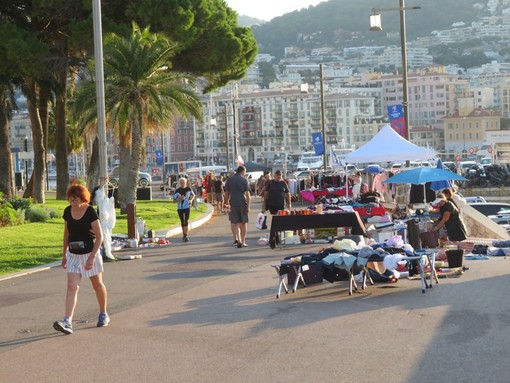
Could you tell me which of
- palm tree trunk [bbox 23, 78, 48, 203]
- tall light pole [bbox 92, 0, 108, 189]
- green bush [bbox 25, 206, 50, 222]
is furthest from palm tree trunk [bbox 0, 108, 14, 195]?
tall light pole [bbox 92, 0, 108, 189]

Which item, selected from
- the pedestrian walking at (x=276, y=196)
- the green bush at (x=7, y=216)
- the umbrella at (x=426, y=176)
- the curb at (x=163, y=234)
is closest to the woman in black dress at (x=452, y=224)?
the umbrella at (x=426, y=176)

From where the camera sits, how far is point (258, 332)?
36.8ft

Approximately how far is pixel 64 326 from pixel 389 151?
18.9 metres

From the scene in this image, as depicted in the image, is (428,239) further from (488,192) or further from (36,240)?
(488,192)

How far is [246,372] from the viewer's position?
910cm

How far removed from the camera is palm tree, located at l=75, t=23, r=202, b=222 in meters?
32.7

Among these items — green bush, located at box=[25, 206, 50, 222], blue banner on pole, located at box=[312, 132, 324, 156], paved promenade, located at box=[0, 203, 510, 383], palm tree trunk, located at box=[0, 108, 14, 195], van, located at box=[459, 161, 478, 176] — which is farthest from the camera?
van, located at box=[459, 161, 478, 176]

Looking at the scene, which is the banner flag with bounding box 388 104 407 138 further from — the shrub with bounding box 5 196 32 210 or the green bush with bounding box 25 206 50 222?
the shrub with bounding box 5 196 32 210

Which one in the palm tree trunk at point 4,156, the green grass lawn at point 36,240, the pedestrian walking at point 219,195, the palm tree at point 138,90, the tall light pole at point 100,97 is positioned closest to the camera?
the green grass lawn at point 36,240

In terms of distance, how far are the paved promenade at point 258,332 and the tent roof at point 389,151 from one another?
37.8 ft

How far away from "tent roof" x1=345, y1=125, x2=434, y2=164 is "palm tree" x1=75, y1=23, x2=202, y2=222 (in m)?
6.73

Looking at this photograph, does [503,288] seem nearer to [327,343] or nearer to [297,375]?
[327,343]

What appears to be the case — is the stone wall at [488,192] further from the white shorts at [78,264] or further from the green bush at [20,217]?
the white shorts at [78,264]

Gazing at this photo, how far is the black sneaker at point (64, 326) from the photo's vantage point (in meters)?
11.3
